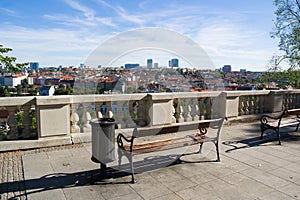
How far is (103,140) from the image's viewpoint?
3.99m

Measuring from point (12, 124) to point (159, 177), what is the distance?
369cm

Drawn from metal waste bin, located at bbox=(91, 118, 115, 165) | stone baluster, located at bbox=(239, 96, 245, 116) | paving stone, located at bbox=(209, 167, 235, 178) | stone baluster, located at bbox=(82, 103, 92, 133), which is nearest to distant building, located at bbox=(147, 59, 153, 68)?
stone baluster, located at bbox=(82, 103, 92, 133)

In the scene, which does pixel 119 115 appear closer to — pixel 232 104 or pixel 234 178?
pixel 234 178

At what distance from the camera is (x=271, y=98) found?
1002 centimetres

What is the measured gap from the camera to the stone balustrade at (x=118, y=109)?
5570 millimetres

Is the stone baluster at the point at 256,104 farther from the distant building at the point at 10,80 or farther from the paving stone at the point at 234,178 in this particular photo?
the distant building at the point at 10,80

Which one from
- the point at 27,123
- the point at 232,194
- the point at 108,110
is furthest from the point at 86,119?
the point at 232,194

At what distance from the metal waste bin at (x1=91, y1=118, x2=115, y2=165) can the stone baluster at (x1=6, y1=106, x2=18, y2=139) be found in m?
2.64

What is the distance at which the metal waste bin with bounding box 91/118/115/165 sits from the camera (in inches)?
156

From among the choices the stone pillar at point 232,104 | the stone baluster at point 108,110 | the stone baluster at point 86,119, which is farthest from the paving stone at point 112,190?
the stone pillar at point 232,104

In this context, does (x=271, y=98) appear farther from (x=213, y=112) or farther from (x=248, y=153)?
(x=248, y=153)

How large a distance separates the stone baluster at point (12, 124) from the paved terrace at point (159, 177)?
44cm

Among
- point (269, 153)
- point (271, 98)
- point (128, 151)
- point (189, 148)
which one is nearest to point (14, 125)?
point (128, 151)

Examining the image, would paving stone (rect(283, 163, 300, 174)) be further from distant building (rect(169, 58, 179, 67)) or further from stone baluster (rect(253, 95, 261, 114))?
stone baluster (rect(253, 95, 261, 114))
